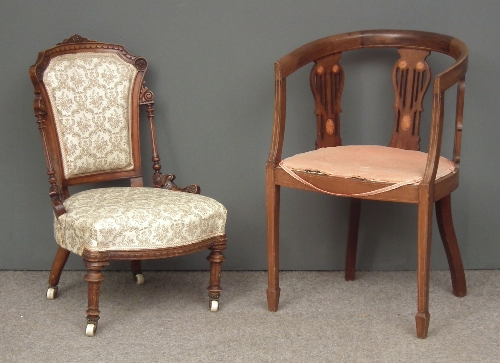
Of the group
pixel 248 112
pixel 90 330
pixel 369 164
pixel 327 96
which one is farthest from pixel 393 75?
pixel 90 330

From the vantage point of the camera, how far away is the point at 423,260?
250 centimetres

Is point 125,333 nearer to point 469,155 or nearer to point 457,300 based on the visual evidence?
point 457,300

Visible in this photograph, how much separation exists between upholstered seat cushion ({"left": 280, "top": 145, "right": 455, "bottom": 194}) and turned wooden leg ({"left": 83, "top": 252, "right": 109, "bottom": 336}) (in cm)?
71

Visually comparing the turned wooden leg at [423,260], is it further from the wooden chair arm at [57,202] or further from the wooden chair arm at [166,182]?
the wooden chair arm at [57,202]

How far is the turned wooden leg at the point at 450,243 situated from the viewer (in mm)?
2877

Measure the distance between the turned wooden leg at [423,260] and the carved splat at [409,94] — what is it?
1.70ft

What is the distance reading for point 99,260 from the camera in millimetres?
2551

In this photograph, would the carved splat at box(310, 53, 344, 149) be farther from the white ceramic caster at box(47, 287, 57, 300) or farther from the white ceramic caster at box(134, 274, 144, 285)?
the white ceramic caster at box(47, 287, 57, 300)

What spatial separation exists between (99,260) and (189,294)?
1.79ft

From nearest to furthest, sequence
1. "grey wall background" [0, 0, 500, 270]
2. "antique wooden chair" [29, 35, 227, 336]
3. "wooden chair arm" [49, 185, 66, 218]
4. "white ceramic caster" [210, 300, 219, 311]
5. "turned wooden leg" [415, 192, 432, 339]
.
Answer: "turned wooden leg" [415, 192, 432, 339]
"antique wooden chair" [29, 35, 227, 336]
"wooden chair arm" [49, 185, 66, 218]
"white ceramic caster" [210, 300, 219, 311]
"grey wall background" [0, 0, 500, 270]

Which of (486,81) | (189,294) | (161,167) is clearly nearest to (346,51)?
(486,81)

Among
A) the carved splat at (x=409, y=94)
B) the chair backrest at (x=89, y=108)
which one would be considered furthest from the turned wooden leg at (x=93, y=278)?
the carved splat at (x=409, y=94)

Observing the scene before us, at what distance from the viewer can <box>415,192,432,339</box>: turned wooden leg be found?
2453 millimetres

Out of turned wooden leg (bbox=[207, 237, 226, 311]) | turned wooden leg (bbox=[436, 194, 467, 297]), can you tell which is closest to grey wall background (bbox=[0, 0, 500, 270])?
turned wooden leg (bbox=[436, 194, 467, 297])
